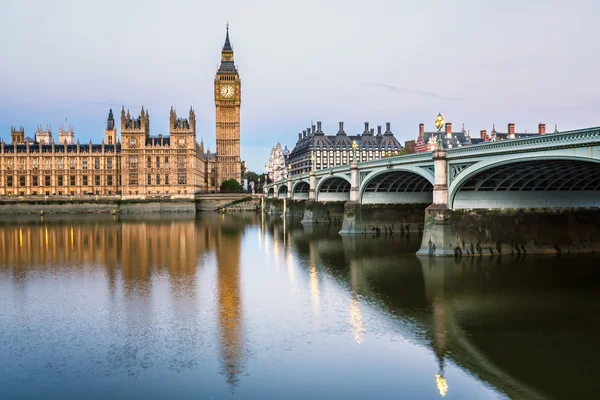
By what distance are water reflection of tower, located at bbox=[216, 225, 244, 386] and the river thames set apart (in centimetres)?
8

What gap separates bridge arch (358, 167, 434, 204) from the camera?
166 ft

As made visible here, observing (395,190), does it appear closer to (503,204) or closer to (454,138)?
(503,204)

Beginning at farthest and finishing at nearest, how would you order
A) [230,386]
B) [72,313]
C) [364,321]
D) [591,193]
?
[591,193] → [72,313] → [364,321] → [230,386]

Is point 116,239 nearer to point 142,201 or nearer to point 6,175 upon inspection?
point 142,201

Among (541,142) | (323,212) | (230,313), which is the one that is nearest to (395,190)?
(323,212)

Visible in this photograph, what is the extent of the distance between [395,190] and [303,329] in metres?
36.8

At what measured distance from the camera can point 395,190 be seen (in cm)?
5425

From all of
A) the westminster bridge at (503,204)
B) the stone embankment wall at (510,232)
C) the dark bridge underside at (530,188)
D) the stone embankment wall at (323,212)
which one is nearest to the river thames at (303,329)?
the stone embankment wall at (510,232)

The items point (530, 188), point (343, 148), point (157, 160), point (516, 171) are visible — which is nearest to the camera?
point (516, 171)

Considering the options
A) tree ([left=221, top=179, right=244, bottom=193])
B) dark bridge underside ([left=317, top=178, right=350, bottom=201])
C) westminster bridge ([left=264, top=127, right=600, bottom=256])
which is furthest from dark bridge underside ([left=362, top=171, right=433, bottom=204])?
tree ([left=221, top=179, right=244, bottom=193])

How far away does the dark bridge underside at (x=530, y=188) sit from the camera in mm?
32312

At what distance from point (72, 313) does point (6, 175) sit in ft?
395

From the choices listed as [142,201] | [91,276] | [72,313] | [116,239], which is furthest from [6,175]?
[72,313]

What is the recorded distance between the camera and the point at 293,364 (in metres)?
15.7
